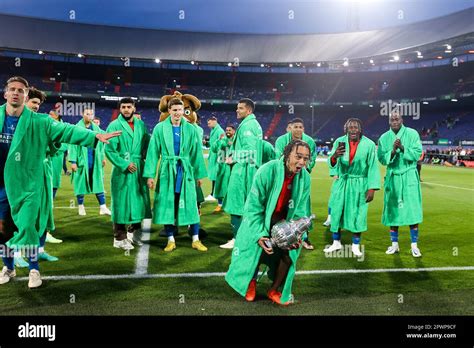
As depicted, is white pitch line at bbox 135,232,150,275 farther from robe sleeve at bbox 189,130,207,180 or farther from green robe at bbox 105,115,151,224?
robe sleeve at bbox 189,130,207,180

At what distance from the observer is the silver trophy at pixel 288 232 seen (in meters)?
3.74

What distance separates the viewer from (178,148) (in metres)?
5.79

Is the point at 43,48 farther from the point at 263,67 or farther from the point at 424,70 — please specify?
the point at 424,70

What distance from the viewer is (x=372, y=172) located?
221 inches

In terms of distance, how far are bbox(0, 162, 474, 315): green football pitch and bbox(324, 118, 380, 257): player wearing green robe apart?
18.7 inches

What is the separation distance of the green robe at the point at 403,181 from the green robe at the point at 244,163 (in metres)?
1.83

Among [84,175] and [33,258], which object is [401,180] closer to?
[33,258]

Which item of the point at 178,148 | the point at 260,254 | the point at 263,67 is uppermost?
the point at 263,67

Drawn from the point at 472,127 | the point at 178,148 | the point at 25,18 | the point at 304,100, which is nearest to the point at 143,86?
the point at 25,18

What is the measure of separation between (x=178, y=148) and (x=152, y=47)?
1756 inches

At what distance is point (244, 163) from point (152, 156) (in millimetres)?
1326

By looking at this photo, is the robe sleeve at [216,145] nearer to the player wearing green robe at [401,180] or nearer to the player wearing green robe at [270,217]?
the player wearing green robe at [401,180]

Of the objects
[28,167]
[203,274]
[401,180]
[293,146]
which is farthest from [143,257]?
[401,180]

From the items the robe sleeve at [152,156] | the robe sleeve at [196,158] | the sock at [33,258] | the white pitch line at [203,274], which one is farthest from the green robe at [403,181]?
the sock at [33,258]
